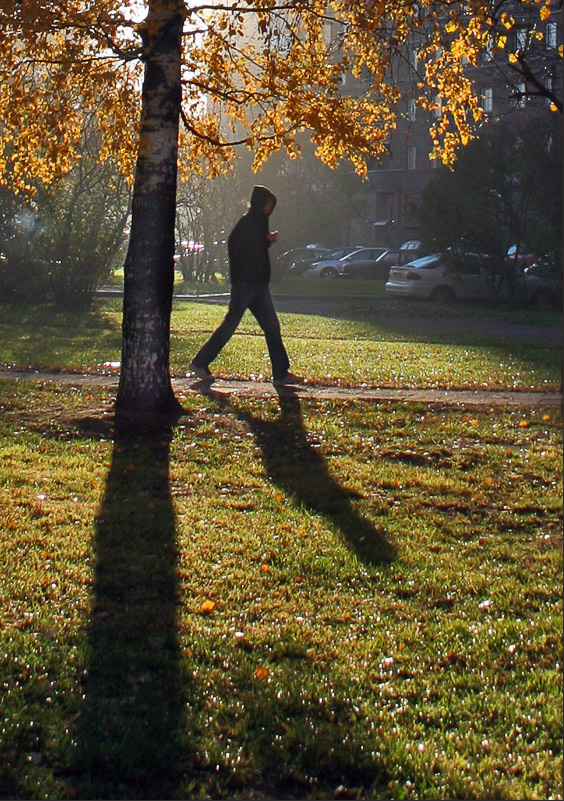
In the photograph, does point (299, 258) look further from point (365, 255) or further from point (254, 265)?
point (254, 265)

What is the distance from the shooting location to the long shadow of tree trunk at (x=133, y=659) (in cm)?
336

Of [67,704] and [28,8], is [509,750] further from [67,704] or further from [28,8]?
[28,8]

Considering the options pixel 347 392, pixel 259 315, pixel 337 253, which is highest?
pixel 337 253

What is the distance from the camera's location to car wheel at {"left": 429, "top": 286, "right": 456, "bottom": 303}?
33.5m

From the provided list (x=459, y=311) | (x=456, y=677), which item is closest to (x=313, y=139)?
(x=456, y=677)

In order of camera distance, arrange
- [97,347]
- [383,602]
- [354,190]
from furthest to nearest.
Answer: [354,190]
[97,347]
[383,602]

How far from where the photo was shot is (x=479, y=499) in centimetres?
677

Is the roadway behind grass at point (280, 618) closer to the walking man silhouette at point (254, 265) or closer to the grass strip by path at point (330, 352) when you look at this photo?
the walking man silhouette at point (254, 265)

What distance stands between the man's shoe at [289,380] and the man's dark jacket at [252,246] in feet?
3.41

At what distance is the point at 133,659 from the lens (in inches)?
166

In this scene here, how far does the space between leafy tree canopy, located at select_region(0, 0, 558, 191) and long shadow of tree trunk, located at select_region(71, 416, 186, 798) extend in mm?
4088

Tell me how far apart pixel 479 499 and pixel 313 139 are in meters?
5.19

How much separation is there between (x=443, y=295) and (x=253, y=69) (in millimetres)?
21962

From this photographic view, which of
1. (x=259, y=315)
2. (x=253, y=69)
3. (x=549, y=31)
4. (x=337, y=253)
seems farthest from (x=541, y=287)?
(x=337, y=253)
